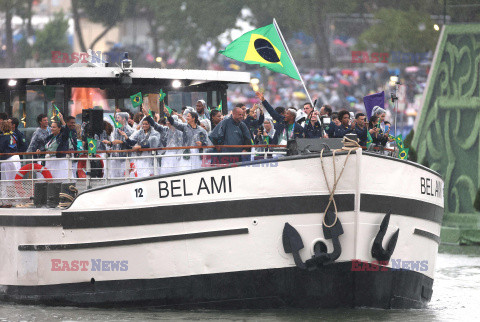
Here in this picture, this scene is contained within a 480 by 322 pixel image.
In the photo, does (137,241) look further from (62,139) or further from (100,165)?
(62,139)

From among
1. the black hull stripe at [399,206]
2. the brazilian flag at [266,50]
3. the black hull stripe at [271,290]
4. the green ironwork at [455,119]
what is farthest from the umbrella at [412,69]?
the black hull stripe at [271,290]

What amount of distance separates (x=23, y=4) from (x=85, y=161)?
3358cm

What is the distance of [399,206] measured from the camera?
1530cm

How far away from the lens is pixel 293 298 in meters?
15.3

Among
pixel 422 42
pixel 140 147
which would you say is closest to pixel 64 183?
pixel 140 147

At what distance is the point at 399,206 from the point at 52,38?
38.7m

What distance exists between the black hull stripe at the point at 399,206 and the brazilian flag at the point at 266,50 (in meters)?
2.56

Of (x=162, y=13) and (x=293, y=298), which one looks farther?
(x=162, y=13)

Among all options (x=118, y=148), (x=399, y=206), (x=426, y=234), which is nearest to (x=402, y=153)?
(x=426, y=234)

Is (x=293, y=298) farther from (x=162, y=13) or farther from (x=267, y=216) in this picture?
(x=162, y=13)

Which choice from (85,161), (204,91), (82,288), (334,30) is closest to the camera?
(82,288)

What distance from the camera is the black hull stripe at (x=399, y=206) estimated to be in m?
14.9

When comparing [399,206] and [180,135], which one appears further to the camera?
[180,135]

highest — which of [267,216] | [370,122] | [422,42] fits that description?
[422,42]
